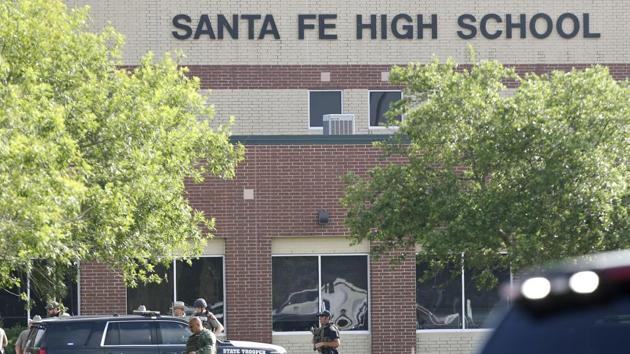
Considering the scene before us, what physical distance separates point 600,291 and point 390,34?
28.6m

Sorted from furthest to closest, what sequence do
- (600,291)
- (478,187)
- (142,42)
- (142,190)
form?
(142,42) < (478,187) < (142,190) < (600,291)

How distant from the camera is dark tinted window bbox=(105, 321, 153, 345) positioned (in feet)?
68.7

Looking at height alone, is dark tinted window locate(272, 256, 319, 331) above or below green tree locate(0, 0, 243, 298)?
below

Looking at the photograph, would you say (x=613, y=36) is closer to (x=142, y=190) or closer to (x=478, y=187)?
(x=478, y=187)

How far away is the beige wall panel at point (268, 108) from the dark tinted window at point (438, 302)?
458 centimetres

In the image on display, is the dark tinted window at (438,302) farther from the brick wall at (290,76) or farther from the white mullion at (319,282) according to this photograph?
the brick wall at (290,76)

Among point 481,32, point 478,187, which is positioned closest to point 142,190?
point 478,187

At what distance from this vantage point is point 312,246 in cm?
2938

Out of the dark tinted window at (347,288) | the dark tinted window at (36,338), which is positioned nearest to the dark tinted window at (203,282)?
the dark tinted window at (347,288)

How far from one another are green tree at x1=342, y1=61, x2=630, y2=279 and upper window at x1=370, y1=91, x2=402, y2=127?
9109 millimetres

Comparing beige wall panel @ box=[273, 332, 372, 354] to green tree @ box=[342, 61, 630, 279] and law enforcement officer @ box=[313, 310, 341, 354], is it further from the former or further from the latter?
law enforcement officer @ box=[313, 310, 341, 354]

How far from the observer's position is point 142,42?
31.8 m

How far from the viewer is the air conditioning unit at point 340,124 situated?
30469 millimetres

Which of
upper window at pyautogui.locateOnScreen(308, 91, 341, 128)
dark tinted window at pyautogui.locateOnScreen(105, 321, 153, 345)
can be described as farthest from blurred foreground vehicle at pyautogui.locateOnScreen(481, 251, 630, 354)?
upper window at pyautogui.locateOnScreen(308, 91, 341, 128)
